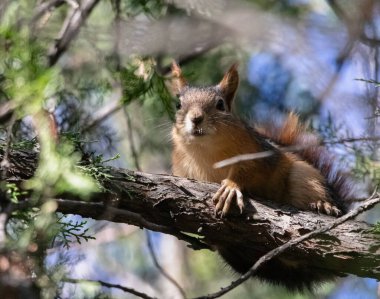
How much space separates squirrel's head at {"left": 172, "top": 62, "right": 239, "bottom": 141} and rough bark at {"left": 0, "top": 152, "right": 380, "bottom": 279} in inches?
18.0

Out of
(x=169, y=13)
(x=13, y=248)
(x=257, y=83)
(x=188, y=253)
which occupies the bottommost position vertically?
(x=188, y=253)

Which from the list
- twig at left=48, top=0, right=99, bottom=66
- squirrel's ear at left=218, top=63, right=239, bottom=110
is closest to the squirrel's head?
squirrel's ear at left=218, top=63, right=239, bottom=110

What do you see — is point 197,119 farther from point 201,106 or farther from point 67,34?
point 67,34

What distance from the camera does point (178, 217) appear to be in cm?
304

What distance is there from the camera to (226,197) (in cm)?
313

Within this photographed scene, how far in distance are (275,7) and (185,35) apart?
0.90 metres

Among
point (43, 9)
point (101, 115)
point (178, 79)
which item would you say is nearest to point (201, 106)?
point (178, 79)

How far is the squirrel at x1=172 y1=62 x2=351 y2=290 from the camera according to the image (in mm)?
3465

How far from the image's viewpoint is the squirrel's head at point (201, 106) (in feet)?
11.8

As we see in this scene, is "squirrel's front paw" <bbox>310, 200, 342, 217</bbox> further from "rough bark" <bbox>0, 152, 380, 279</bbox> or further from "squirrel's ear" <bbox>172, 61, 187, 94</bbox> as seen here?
"squirrel's ear" <bbox>172, 61, 187, 94</bbox>

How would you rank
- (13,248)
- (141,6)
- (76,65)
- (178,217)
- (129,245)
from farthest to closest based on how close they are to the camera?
1. (129,245)
2. (76,65)
3. (141,6)
4. (178,217)
5. (13,248)

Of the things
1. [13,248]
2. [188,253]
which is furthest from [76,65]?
[188,253]

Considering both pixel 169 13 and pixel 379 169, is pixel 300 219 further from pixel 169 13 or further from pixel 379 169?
pixel 169 13

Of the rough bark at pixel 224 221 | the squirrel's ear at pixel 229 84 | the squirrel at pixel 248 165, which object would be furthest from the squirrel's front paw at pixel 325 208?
the squirrel's ear at pixel 229 84
